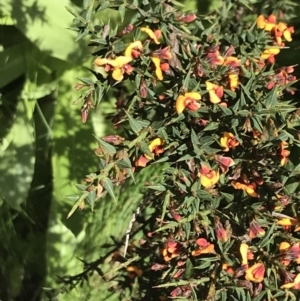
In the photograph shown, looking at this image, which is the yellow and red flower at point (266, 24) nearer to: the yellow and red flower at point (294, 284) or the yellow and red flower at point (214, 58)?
the yellow and red flower at point (214, 58)

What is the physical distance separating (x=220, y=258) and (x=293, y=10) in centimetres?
→ 39

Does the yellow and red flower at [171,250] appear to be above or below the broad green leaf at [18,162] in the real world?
above

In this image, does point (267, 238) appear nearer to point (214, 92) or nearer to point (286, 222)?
point (286, 222)

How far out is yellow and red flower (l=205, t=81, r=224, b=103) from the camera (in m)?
0.51

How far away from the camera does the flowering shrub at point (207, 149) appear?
498 millimetres

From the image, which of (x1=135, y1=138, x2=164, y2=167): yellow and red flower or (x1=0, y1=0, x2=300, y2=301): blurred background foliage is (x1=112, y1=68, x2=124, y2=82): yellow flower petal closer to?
(x1=135, y1=138, x2=164, y2=167): yellow and red flower

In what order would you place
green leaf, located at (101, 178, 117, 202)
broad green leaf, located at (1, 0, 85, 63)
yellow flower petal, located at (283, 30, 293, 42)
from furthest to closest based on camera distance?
broad green leaf, located at (1, 0, 85, 63), yellow flower petal, located at (283, 30, 293, 42), green leaf, located at (101, 178, 117, 202)

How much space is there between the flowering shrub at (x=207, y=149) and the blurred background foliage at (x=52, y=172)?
0.68 ft

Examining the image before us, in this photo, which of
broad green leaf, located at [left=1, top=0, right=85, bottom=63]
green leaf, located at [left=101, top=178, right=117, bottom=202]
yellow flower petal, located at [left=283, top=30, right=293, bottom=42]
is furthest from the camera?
broad green leaf, located at [left=1, top=0, right=85, bottom=63]

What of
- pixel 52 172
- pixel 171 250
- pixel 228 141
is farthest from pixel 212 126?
pixel 52 172

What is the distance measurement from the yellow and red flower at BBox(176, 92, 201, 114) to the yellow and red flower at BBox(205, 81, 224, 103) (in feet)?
0.06

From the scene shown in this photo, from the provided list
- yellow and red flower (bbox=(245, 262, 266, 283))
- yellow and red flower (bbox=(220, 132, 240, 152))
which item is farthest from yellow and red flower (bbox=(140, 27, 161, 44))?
yellow and red flower (bbox=(245, 262, 266, 283))

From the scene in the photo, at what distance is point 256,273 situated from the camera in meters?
0.52

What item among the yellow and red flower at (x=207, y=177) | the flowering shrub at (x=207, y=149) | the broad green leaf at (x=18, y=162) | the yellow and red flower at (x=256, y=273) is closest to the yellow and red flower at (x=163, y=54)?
the flowering shrub at (x=207, y=149)
